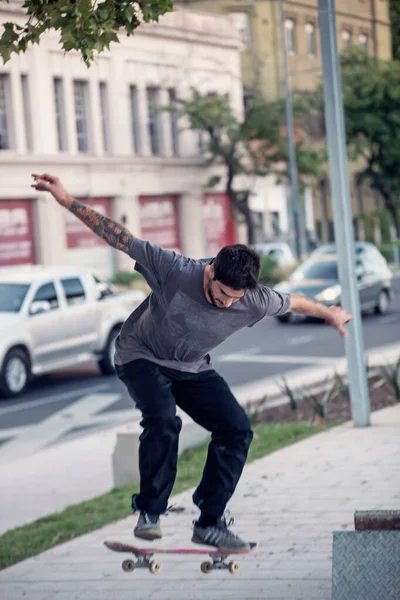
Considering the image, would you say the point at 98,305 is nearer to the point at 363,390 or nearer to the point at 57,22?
the point at 363,390

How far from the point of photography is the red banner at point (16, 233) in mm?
39188

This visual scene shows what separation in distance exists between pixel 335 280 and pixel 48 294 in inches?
412

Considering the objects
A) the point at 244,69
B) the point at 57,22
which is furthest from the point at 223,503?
the point at 244,69

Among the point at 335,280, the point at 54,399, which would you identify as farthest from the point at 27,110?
the point at 54,399

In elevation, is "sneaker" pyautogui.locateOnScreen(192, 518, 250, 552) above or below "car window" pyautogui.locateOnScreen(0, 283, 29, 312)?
below

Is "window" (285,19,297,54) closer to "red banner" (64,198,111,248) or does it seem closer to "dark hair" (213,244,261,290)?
"red banner" (64,198,111,248)

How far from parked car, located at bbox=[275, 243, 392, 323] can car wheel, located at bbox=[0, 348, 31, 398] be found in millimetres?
10288

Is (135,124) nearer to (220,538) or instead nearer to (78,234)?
(78,234)

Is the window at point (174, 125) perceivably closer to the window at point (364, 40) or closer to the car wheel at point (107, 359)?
the window at point (364, 40)

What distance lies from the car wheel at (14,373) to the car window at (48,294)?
3.87 ft

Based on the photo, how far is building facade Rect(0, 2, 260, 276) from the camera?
3966 centimetres

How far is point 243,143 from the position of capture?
47.2 meters

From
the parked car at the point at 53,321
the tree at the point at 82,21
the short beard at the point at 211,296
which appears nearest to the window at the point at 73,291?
the parked car at the point at 53,321

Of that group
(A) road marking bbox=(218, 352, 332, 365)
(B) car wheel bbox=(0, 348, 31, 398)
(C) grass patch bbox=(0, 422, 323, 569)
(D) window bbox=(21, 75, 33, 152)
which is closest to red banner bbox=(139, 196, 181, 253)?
(D) window bbox=(21, 75, 33, 152)
